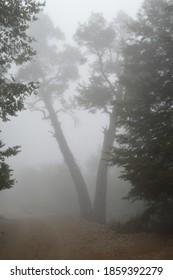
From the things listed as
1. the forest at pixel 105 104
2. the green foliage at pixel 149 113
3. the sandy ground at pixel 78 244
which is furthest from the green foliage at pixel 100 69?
the sandy ground at pixel 78 244

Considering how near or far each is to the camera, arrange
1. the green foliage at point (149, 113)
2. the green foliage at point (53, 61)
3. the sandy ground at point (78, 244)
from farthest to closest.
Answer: the green foliage at point (53, 61)
the green foliage at point (149, 113)
the sandy ground at point (78, 244)

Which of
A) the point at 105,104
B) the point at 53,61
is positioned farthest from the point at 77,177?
the point at 53,61

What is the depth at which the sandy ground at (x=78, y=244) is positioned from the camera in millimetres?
9789

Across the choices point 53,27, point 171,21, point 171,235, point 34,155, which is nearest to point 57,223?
point 171,235

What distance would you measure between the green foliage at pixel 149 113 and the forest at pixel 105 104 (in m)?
0.04

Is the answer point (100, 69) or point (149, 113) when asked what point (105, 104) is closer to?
point (100, 69)

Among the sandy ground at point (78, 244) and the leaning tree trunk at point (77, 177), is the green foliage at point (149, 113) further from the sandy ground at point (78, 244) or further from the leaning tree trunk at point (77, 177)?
the leaning tree trunk at point (77, 177)

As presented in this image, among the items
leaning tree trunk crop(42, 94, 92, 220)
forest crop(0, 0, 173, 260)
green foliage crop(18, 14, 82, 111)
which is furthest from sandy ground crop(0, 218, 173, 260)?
green foliage crop(18, 14, 82, 111)

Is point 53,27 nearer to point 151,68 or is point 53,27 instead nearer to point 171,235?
point 151,68

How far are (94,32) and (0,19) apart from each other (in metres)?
10.5

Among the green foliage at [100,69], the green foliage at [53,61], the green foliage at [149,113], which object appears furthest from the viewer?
the green foliage at [53,61]

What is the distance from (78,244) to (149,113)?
220 inches

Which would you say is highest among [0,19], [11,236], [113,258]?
[0,19]

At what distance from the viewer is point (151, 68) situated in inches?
558
